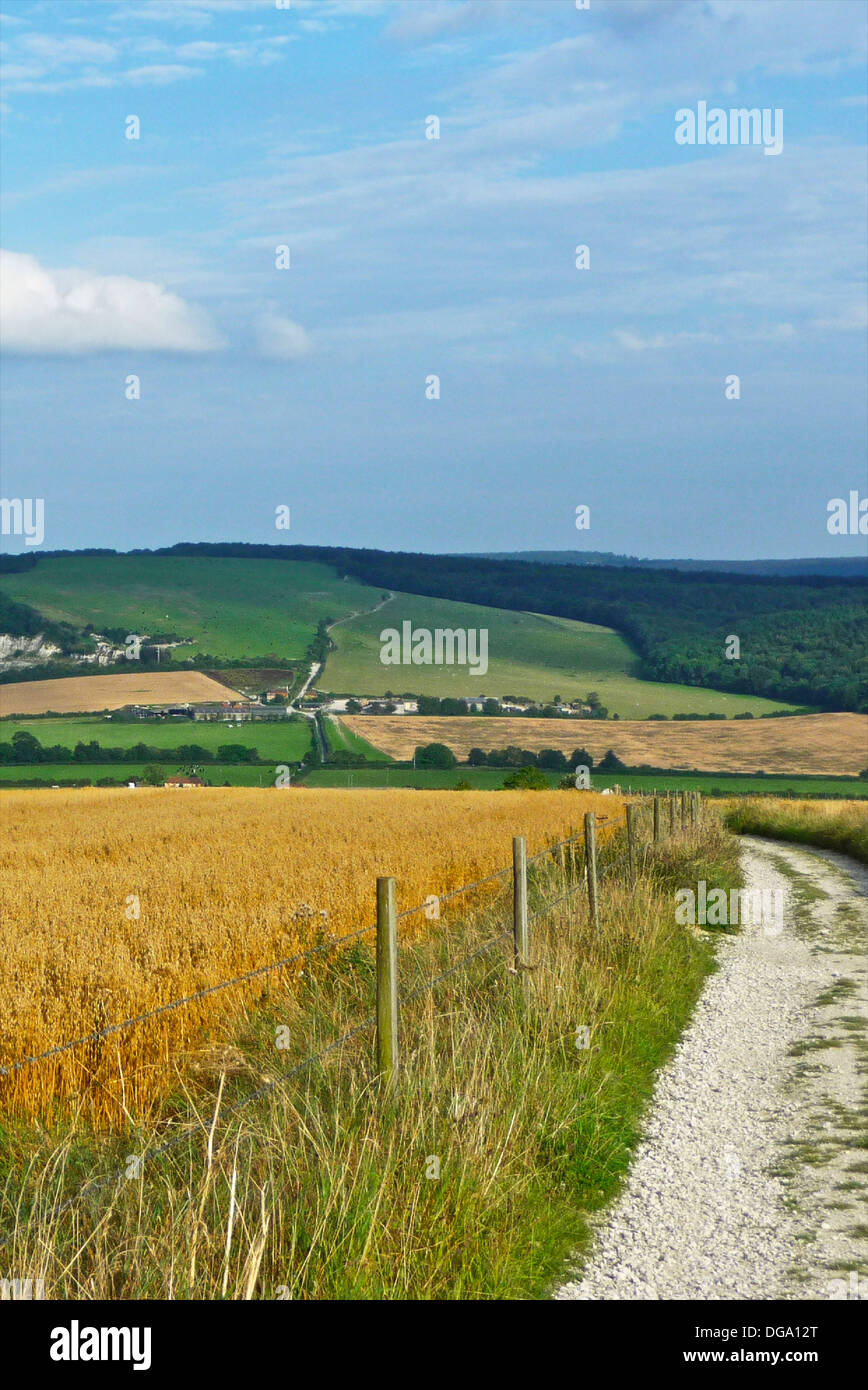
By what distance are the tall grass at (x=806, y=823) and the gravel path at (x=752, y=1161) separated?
16928 mm

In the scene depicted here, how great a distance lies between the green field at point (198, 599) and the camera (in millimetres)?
160125

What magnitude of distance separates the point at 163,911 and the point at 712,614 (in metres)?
153

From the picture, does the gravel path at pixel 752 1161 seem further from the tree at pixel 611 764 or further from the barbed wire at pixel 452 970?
the tree at pixel 611 764

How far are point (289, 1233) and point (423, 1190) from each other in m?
0.72

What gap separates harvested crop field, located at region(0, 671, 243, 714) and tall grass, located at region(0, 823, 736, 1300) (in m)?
112

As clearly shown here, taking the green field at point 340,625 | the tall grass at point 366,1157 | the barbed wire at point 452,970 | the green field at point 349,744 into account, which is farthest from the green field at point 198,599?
the tall grass at point 366,1157

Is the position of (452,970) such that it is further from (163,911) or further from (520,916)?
(163,911)

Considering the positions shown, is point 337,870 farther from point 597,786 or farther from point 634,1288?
point 597,786

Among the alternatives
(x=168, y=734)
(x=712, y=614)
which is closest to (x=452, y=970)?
(x=168, y=734)

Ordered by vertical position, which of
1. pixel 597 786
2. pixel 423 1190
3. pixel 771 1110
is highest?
pixel 423 1190

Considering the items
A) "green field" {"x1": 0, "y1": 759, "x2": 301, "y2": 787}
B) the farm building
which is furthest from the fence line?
the farm building

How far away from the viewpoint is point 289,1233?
15.2 ft

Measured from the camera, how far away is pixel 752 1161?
21.6ft
